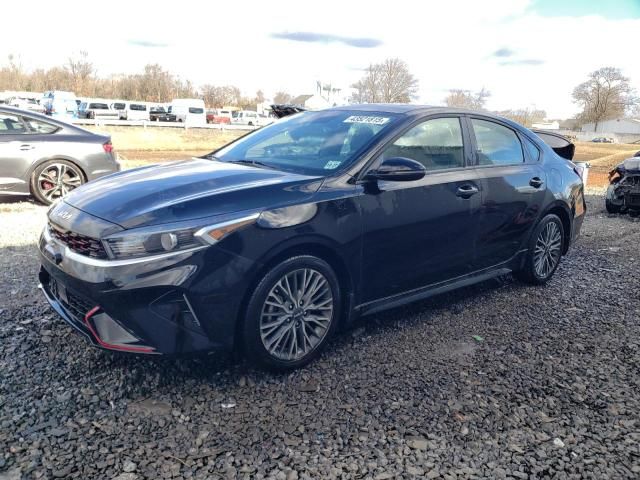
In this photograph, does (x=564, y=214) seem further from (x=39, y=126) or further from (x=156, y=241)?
(x=39, y=126)

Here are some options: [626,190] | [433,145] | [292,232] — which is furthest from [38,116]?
[626,190]

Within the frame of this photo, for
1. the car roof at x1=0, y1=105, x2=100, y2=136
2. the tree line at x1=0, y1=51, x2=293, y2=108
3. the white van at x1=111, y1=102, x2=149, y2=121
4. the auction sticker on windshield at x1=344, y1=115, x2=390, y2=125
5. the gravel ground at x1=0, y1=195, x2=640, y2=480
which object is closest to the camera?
the gravel ground at x1=0, y1=195, x2=640, y2=480

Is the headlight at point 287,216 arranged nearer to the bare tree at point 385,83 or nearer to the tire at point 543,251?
the tire at point 543,251

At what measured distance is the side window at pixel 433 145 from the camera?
3.90m

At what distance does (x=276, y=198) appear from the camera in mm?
3230

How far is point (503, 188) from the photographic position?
456cm

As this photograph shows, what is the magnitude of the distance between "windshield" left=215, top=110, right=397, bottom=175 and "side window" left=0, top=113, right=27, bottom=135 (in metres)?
5.08

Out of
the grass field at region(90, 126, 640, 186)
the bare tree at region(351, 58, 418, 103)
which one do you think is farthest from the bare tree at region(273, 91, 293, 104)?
the grass field at region(90, 126, 640, 186)

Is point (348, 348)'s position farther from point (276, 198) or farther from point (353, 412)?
point (276, 198)

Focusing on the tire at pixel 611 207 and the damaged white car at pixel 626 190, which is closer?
the damaged white car at pixel 626 190

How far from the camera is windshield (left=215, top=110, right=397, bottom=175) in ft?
12.4

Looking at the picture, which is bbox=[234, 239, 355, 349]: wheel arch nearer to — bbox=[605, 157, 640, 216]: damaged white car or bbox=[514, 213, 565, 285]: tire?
bbox=[514, 213, 565, 285]: tire

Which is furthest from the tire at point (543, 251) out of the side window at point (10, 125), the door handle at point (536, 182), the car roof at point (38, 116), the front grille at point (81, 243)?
the side window at point (10, 125)

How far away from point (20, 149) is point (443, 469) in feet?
25.1
